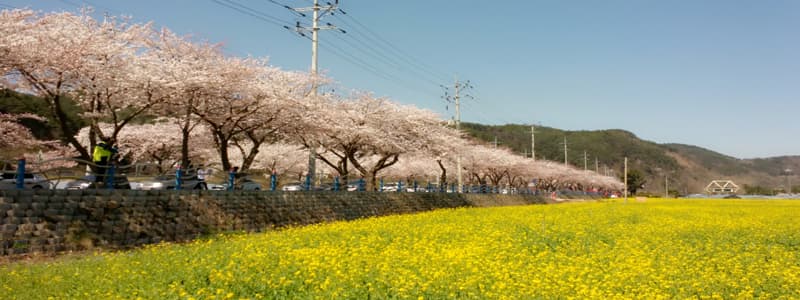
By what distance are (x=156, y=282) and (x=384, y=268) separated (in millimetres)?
3686

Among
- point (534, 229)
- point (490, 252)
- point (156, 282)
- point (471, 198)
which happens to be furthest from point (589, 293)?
point (471, 198)

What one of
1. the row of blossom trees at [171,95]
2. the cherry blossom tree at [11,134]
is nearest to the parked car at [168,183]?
the row of blossom trees at [171,95]

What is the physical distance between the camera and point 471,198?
46781 millimetres

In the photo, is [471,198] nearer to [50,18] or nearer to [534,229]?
[534,229]

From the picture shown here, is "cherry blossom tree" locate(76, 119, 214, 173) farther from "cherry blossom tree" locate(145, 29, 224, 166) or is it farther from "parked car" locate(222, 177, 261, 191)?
"cherry blossom tree" locate(145, 29, 224, 166)

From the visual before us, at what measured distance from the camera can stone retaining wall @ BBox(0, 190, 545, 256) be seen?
45.8ft

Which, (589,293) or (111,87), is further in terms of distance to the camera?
(111,87)

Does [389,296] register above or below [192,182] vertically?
below

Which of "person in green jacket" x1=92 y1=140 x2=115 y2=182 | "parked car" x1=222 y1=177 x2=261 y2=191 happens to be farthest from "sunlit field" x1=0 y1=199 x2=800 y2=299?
"parked car" x1=222 y1=177 x2=261 y2=191

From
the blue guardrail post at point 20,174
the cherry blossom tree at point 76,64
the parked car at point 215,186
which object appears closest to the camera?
the blue guardrail post at point 20,174

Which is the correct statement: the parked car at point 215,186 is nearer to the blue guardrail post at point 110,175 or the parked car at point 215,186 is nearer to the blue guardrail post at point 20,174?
the blue guardrail post at point 110,175

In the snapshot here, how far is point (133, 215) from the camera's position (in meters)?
Answer: 16.9

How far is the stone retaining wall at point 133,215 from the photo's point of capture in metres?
13.9

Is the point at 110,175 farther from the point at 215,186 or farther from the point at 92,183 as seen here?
the point at 215,186
